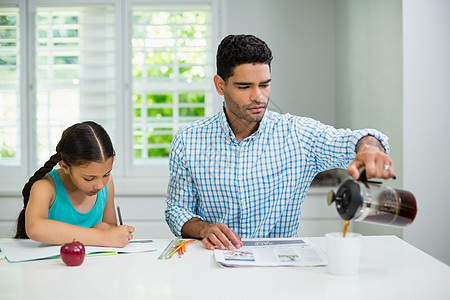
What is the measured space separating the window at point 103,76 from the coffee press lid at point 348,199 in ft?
7.73

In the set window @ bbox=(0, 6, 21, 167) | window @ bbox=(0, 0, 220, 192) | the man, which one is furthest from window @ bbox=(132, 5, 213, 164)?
the man

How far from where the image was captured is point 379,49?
2580 millimetres

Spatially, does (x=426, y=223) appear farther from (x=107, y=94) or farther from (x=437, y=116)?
(x=107, y=94)

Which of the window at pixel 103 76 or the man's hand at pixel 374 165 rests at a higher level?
the window at pixel 103 76

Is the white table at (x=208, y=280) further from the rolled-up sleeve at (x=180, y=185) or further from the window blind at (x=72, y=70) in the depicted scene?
the window blind at (x=72, y=70)

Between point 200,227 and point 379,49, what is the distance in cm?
157

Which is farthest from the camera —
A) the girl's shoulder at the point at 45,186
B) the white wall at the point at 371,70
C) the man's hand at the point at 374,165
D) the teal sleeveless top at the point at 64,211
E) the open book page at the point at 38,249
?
the white wall at the point at 371,70

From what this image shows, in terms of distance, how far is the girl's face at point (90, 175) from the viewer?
1.57 metres

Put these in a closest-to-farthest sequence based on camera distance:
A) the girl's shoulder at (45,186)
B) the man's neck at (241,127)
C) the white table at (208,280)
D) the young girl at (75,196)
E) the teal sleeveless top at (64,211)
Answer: the white table at (208,280), the young girl at (75,196), the girl's shoulder at (45,186), the teal sleeveless top at (64,211), the man's neck at (241,127)

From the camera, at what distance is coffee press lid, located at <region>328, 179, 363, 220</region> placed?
1.07 metres

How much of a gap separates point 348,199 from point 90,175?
86cm

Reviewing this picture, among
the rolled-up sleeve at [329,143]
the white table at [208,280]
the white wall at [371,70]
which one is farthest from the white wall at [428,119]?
the white table at [208,280]

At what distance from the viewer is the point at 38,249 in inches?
55.0

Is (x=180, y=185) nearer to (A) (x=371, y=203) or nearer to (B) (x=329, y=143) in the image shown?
(B) (x=329, y=143)
